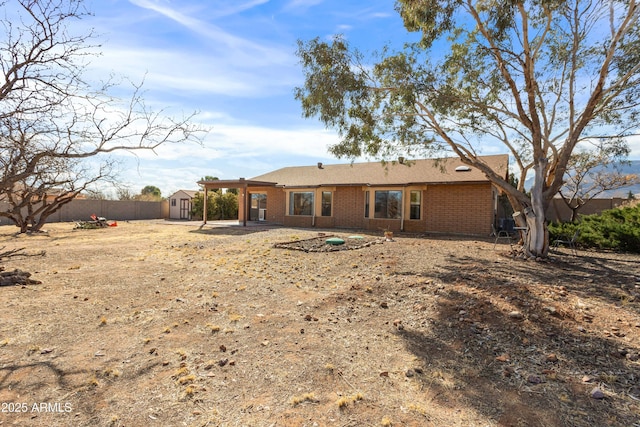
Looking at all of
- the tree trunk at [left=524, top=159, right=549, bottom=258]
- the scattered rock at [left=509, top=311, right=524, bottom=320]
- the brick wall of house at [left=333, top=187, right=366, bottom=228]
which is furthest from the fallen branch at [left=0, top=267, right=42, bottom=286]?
the brick wall of house at [left=333, top=187, right=366, bottom=228]

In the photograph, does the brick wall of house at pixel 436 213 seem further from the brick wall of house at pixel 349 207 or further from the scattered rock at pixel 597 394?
the scattered rock at pixel 597 394

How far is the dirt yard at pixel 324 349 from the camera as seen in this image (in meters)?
2.88

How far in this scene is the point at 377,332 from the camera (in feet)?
14.9

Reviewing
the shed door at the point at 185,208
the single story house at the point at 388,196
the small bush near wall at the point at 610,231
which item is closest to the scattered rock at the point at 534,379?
the single story house at the point at 388,196

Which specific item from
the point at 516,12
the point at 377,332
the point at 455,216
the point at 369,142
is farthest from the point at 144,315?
the point at 455,216

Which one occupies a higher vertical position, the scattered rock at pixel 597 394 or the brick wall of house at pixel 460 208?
the brick wall of house at pixel 460 208

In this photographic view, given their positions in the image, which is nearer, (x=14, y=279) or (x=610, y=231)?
(x=14, y=279)

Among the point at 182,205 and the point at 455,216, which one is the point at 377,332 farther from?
the point at 182,205

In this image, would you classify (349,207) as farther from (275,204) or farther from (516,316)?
(516,316)

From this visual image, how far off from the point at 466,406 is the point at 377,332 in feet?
5.51

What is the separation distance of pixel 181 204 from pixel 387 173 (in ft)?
74.9

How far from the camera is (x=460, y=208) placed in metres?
16.3

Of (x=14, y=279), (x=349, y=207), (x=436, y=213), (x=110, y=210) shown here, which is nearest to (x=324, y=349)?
(x=14, y=279)

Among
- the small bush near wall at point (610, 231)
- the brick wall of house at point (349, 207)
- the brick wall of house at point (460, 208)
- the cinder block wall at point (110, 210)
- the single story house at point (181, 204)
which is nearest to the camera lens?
the small bush near wall at point (610, 231)
